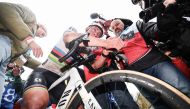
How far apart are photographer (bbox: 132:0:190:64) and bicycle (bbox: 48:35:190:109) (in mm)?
506

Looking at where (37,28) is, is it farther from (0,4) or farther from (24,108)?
(24,108)

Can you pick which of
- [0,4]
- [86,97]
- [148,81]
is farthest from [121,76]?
[0,4]

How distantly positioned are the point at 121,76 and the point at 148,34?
1.12m

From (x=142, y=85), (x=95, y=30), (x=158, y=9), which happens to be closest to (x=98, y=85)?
(x=142, y=85)

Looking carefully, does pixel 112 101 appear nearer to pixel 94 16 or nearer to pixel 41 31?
pixel 41 31

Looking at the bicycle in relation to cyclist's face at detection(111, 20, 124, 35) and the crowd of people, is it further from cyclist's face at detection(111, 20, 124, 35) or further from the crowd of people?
cyclist's face at detection(111, 20, 124, 35)

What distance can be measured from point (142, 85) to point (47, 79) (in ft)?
5.11

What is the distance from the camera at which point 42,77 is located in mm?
2727

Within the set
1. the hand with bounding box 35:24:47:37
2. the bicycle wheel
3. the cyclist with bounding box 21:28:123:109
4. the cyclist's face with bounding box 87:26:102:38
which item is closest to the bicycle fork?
the bicycle wheel

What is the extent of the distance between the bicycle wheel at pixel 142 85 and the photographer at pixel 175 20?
49cm

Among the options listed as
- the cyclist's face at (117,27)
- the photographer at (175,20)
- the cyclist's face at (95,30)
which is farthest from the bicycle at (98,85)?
the cyclist's face at (95,30)

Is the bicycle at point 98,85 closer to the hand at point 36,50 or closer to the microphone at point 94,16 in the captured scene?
the hand at point 36,50

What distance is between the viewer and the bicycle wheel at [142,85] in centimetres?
135

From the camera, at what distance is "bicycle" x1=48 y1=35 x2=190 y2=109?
138cm
